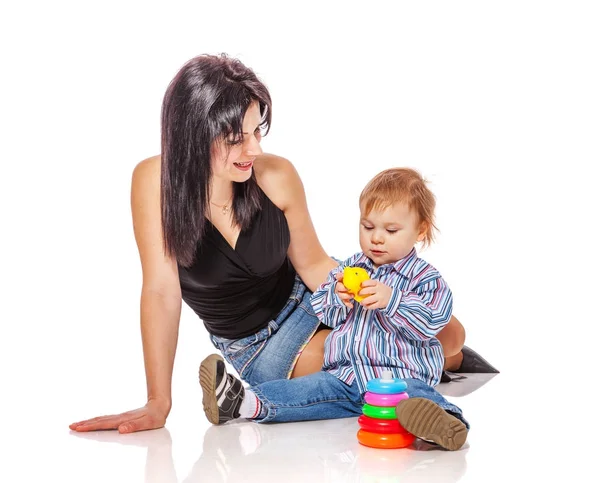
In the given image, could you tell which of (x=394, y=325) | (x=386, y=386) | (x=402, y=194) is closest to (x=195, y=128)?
(x=402, y=194)

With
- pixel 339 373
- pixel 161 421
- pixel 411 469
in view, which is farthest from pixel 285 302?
pixel 411 469

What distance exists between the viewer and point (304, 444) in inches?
134

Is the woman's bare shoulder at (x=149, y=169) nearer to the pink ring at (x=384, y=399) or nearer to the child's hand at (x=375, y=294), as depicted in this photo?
the child's hand at (x=375, y=294)

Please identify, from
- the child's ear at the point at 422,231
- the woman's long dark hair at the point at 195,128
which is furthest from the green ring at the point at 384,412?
the woman's long dark hair at the point at 195,128

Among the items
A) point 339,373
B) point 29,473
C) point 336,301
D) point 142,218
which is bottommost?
point 29,473

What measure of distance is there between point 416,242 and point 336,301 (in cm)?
35

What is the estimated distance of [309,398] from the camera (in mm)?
3723

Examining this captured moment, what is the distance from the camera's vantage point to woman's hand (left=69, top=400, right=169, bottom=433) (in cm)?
361

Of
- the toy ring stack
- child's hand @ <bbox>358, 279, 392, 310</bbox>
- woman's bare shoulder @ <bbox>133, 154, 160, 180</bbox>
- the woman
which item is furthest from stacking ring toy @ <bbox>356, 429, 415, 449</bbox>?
woman's bare shoulder @ <bbox>133, 154, 160, 180</bbox>

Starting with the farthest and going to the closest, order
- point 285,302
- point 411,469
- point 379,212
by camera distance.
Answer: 1. point 285,302
2. point 379,212
3. point 411,469

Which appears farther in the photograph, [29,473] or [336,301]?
[336,301]

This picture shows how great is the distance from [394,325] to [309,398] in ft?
1.34

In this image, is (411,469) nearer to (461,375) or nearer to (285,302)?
(285,302)

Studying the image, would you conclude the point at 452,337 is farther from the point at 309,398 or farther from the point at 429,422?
the point at 429,422
